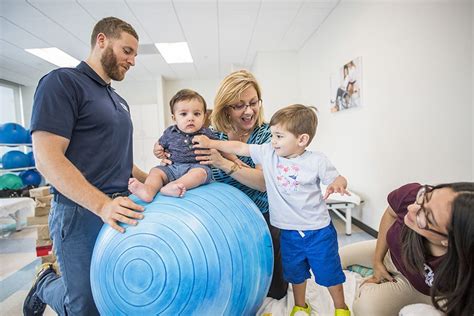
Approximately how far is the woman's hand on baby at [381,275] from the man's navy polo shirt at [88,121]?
4.58ft

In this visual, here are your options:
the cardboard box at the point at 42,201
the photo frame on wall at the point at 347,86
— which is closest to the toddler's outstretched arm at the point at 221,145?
the cardboard box at the point at 42,201

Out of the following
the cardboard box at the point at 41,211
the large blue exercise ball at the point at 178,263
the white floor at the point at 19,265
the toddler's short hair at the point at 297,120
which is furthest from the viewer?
the cardboard box at the point at 41,211

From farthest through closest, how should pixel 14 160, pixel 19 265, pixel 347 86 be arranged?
1. pixel 14 160
2. pixel 347 86
3. pixel 19 265

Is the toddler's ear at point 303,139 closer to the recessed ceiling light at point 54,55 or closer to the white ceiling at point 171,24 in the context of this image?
the white ceiling at point 171,24

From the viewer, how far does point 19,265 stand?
109 inches

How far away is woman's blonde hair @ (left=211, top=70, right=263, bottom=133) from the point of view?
1.49 metres

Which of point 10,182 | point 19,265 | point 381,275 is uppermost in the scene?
point 10,182

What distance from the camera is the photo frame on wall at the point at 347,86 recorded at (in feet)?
10.7

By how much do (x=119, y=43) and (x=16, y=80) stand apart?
24.1ft

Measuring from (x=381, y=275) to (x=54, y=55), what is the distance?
6154 millimetres

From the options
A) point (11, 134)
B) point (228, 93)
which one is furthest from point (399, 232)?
point (11, 134)

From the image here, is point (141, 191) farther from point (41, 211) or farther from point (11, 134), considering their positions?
point (11, 134)

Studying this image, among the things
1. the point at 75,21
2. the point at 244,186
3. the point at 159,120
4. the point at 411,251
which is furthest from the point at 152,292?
the point at 159,120

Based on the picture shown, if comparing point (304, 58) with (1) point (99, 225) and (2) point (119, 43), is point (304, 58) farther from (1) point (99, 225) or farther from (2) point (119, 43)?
(1) point (99, 225)
